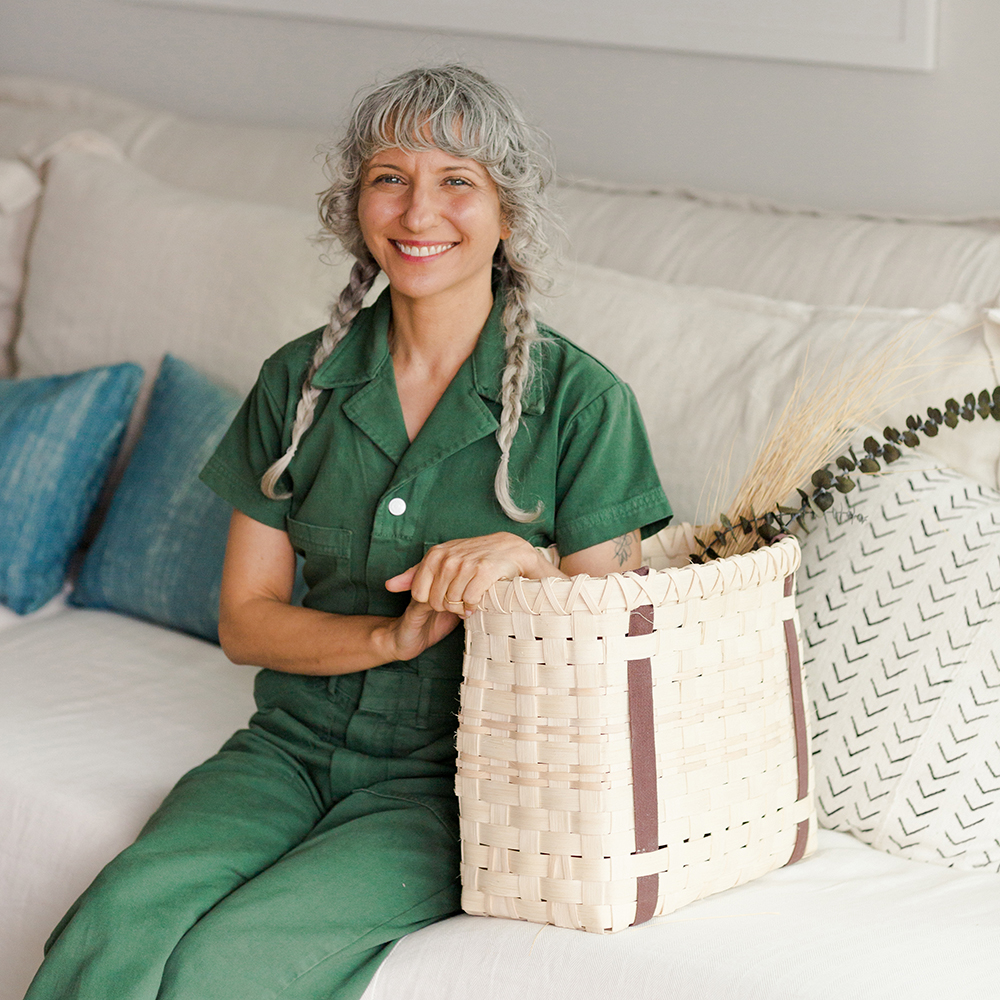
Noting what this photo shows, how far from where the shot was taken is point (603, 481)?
1.37 meters

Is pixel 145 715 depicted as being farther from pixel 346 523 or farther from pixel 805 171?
pixel 805 171

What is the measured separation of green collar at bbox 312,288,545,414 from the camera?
1.39m

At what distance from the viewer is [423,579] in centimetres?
123

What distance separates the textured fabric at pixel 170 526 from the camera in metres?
1.96

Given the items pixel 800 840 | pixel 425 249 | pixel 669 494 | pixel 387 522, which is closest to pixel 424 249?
pixel 425 249

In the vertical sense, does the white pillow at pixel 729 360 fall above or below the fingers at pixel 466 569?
above

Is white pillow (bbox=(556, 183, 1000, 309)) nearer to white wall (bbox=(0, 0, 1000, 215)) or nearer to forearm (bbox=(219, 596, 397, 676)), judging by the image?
white wall (bbox=(0, 0, 1000, 215))

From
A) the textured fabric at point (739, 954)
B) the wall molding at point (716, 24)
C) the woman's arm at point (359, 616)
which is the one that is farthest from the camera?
the wall molding at point (716, 24)

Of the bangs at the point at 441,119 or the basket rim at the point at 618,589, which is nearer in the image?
the basket rim at the point at 618,589

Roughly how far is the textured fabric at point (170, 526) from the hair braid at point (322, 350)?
1.76 feet

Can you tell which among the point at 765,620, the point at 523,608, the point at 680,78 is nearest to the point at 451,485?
the point at 523,608

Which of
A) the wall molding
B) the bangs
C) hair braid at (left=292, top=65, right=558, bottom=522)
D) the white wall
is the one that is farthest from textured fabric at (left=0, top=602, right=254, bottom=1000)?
the wall molding

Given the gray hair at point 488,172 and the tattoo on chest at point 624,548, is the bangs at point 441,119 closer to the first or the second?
the gray hair at point 488,172

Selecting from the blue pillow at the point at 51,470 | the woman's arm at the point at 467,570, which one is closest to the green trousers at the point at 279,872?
the woman's arm at the point at 467,570
